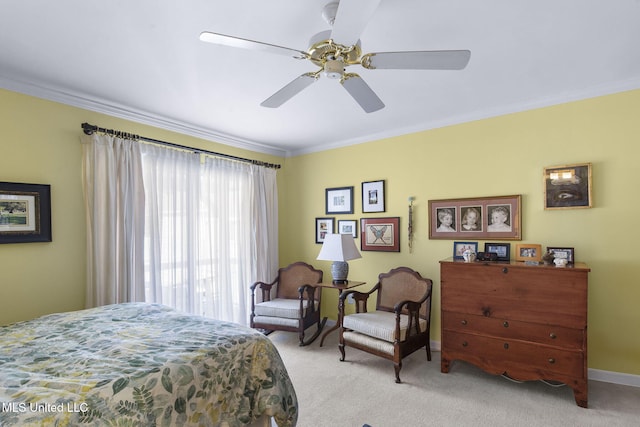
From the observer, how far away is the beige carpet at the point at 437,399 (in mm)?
2426

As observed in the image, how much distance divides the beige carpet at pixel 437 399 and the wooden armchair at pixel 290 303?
57 cm

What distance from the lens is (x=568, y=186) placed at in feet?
10.1

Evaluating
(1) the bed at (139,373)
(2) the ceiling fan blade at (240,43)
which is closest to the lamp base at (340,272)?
(1) the bed at (139,373)

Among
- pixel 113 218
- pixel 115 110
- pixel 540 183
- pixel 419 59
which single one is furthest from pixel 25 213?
pixel 540 183

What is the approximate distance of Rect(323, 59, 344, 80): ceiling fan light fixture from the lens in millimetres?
1884

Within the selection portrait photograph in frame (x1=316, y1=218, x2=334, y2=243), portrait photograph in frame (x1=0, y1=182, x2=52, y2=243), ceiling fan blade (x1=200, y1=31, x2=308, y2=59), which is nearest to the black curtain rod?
portrait photograph in frame (x1=0, y1=182, x2=52, y2=243)

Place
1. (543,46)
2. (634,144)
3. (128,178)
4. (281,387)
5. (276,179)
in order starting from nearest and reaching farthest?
(281,387) < (543,46) < (634,144) < (128,178) < (276,179)

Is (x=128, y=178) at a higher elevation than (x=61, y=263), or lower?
higher

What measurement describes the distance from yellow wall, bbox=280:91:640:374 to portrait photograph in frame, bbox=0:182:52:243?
328 centimetres

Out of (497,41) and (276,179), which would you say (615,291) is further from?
(276,179)

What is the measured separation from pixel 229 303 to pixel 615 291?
395cm

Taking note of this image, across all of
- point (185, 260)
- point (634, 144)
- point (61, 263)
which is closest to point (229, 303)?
point (185, 260)

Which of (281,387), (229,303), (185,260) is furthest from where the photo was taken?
(229,303)

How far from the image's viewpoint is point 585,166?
3.00 meters
